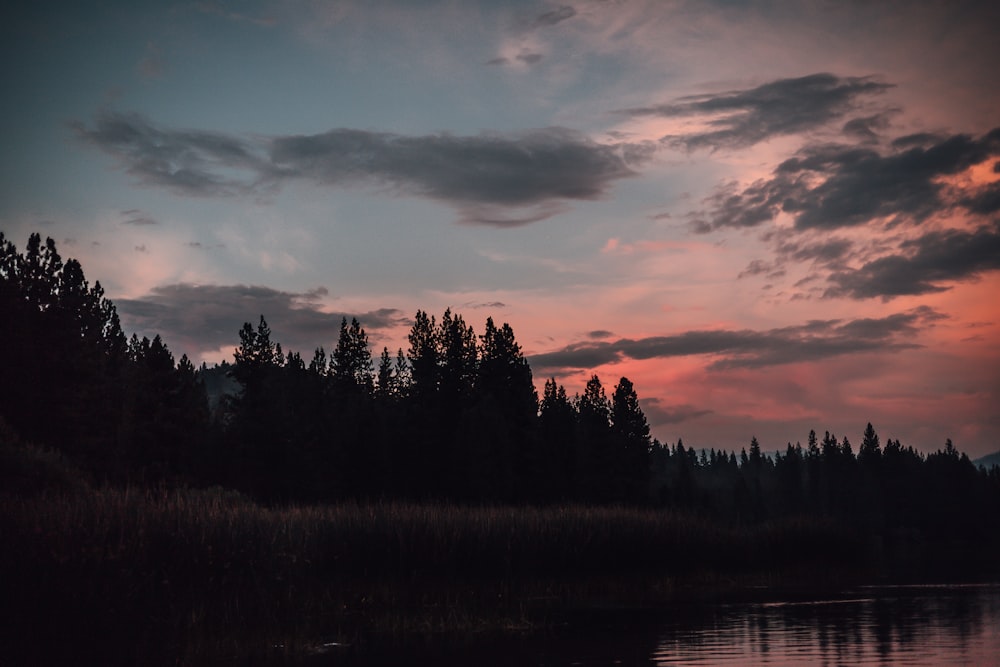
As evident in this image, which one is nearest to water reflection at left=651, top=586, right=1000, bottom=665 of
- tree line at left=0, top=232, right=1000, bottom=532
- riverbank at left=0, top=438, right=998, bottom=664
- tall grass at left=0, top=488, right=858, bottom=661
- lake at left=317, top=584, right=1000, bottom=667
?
lake at left=317, top=584, right=1000, bottom=667

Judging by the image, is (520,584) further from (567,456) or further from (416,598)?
(567,456)

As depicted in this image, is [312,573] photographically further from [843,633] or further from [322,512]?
[843,633]

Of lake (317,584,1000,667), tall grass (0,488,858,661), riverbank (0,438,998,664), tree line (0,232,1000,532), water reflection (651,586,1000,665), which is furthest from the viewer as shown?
tree line (0,232,1000,532)

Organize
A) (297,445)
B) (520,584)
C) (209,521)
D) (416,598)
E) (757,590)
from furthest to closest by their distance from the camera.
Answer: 1. (297,445)
2. (757,590)
3. (520,584)
4. (416,598)
5. (209,521)

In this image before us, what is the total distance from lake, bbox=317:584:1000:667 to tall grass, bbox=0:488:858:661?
277 centimetres

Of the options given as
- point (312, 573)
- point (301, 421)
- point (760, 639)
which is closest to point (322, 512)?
point (312, 573)

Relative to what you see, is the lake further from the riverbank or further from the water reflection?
the riverbank

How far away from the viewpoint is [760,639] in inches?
902

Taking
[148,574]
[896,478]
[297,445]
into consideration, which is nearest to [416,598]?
[148,574]

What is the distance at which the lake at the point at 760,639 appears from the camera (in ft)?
65.1

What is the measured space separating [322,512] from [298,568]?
5.06 metres

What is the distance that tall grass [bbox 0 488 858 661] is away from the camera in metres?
21.7

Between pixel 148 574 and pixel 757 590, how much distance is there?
2407cm

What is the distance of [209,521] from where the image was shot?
24859mm
